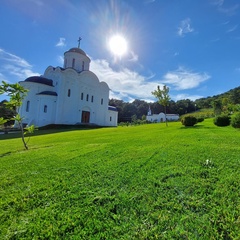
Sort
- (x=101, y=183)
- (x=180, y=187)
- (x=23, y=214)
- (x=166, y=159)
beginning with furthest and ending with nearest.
Answer: 1. (x=166, y=159)
2. (x=101, y=183)
3. (x=180, y=187)
4. (x=23, y=214)

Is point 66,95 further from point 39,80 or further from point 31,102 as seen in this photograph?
point 31,102

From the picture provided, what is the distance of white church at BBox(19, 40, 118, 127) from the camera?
30984mm

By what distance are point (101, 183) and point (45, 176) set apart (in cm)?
155

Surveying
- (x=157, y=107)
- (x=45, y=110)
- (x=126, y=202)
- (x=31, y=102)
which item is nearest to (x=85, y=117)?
(x=45, y=110)

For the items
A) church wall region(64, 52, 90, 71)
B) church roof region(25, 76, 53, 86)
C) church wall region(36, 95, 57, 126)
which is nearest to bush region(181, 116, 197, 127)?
church wall region(36, 95, 57, 126)

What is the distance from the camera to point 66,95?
32156mm

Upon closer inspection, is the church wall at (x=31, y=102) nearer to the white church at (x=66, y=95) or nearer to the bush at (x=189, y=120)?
the white church at (x=66, y=95)

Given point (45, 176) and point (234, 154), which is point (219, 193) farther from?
point (45, 176)

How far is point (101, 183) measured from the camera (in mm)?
3523

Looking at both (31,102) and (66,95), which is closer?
(31,102)

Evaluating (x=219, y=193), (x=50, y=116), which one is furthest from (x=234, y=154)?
(x=50, y=116)

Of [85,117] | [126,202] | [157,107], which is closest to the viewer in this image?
[126,202]

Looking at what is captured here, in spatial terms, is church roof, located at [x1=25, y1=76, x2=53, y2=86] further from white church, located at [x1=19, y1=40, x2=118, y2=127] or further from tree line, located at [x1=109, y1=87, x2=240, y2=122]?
tree line, located at [x1=109, y1=87, x2=240, y2=122]

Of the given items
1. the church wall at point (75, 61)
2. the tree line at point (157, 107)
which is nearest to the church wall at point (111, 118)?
the church wall at point (75, 61)
